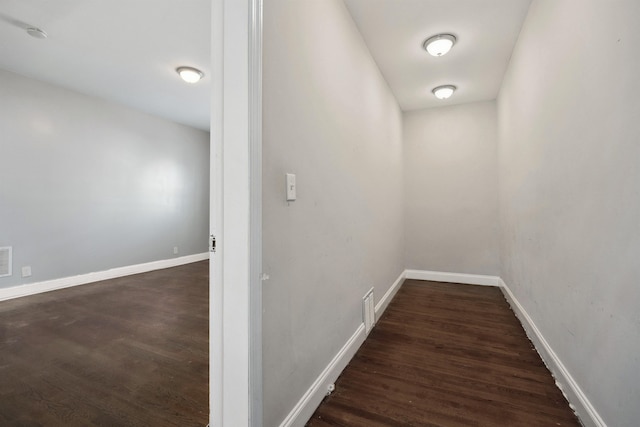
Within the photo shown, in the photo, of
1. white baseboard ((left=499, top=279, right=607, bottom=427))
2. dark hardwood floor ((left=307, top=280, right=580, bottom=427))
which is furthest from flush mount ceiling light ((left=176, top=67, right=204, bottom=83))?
white baseboard ((left=499, top=279, right=607, bottom=427))

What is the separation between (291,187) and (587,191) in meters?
1.38

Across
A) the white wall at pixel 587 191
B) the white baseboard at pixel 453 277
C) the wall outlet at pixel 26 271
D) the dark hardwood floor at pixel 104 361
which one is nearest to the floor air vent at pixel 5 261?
the wall outlet at pixel 26 271

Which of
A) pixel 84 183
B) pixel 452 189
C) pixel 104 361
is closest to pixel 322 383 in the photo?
pixel 104 361

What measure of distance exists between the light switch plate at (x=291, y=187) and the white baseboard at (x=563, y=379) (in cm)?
161

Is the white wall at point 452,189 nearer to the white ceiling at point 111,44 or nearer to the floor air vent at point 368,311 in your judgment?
the floor air vent at point 368,311

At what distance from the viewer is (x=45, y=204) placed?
362 cm

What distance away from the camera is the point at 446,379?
1.75 m

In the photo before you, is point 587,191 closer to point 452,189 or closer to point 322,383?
point 322,383

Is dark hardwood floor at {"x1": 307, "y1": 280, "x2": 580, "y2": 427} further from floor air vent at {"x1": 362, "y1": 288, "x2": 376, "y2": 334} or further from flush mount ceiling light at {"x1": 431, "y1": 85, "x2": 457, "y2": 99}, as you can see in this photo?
flush mount ceiling light at {"x1": 431, "y1": 85, "x2": 457, "y2": 99}

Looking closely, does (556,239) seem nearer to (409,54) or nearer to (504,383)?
(504,383)

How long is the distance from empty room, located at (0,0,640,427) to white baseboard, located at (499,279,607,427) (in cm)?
2

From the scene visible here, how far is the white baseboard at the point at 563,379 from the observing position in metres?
1.30

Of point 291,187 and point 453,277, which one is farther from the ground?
point 291,187

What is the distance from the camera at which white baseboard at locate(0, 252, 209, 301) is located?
3.36 meters
